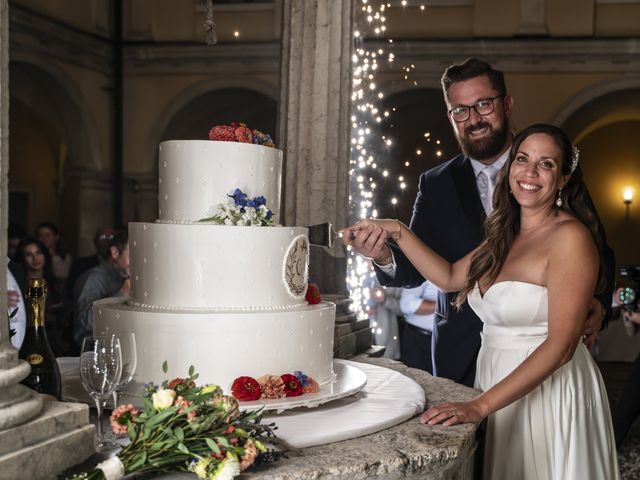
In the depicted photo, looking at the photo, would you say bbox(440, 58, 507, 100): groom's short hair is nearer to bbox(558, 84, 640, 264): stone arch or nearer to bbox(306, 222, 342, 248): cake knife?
bbox(306, 222, 342, 248): cake knife

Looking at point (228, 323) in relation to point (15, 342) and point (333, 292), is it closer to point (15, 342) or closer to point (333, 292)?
point (333, 292)

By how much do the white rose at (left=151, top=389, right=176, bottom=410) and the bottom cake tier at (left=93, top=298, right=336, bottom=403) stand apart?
684 millimetres

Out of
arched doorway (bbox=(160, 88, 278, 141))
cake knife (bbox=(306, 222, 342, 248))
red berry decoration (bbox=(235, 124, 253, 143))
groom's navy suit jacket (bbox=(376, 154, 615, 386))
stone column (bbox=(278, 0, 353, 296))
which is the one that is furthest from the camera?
arched doorway (bbox=(160, 88, 278, 141))

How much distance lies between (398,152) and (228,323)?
12312mm

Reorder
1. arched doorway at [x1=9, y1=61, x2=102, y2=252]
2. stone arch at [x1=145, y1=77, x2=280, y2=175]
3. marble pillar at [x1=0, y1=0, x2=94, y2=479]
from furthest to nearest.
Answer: stone arch at [x1=145, y1=77, x2=280, y2=175] → arched doorway at [x1=9, y1=61, x2=102, y2=252] → marble pillar at [x1=0, y1=0, x2=94, y2=479]

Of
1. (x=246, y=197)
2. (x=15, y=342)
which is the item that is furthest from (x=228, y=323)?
(x=15, y=342)

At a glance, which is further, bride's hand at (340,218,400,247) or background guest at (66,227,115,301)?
background guest at (66,227,115,301)

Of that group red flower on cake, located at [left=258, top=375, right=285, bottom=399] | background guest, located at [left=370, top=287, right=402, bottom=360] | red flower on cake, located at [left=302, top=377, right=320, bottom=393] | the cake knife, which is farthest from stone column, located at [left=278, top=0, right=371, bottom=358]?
background guest, located at [left=370, top=287, right=402, bottom=360]

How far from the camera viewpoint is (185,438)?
1.99 m

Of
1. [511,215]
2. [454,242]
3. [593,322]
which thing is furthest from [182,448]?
[454,242]

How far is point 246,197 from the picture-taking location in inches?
114

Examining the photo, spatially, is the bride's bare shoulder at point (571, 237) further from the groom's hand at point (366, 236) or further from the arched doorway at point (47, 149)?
the arched doorway at point (47, 149)

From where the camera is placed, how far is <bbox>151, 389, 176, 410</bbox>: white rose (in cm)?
201

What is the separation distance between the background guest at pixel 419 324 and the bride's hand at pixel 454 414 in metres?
3.28
